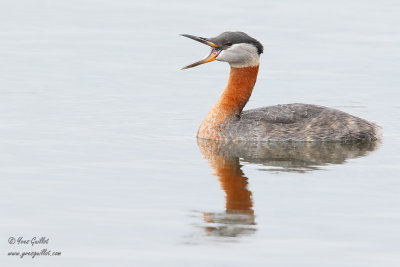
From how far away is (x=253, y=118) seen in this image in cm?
1510

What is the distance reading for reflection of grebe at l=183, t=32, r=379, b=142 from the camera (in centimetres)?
1485

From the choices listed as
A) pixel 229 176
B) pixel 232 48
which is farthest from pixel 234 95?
pixel 229 176

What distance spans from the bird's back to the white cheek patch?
0.77 meters

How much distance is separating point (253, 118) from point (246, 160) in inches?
73.1

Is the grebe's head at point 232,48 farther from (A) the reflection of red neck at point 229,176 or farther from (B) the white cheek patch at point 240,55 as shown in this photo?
(A) the reflection of red neck at point 229,176

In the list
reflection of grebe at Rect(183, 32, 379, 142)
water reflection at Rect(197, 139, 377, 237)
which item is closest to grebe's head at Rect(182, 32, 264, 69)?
reflection of grebe at Rect(183, 32, 379, 142)

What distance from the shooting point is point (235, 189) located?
37.8 ft

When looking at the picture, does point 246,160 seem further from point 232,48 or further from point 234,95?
point 232,48

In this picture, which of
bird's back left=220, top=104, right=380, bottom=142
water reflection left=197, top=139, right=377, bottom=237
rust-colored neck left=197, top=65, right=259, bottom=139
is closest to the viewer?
water reflection left=197, top=139, right=377, bottom=237

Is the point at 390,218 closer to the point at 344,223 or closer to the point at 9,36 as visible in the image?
the point at 344,223

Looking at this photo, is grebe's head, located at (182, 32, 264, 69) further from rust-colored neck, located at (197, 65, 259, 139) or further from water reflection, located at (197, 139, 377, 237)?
water reflection, located at (197, 139, 377, 237)

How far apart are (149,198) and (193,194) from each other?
0.56 meters

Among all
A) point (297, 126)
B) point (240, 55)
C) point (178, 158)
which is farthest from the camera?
point (240, 55)

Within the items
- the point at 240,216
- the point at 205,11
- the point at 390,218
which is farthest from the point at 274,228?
the point at 205,11
